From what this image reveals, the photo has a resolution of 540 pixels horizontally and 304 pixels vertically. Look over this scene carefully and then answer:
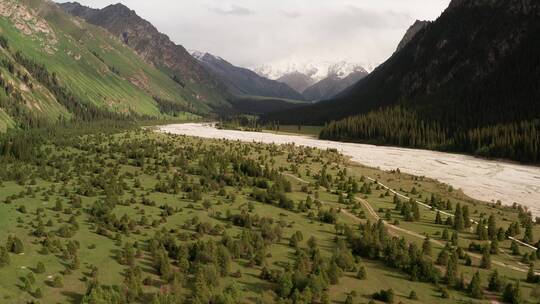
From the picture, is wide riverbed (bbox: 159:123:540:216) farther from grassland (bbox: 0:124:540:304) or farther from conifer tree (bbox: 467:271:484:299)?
conifer tree (bbox: 467:271:484:299)

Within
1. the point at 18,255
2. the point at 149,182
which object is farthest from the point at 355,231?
the point at 149,182

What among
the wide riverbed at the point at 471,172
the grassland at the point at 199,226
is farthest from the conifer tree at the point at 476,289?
the wide riverbed at the point at 471,172

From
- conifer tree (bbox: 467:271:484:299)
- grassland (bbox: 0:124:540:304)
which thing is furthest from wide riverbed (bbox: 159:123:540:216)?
conifer tree (bbox: 467:271:484:299)

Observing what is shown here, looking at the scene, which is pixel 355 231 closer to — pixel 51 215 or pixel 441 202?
pixel 441 202

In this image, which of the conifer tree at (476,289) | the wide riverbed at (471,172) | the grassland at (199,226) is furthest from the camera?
the wide riverbed at (471,172)

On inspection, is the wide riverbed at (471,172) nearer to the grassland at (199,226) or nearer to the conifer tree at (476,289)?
the grassland at (199,226)

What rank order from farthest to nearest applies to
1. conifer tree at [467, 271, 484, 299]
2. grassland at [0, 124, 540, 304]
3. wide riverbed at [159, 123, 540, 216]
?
wide riverbed at [159, 123, 540, 216]
grassland at [0, 124, 540, 304]
conifer tree at [467, 271, 484, 299]

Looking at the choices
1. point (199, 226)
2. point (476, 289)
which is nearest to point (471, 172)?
point (476, 289)

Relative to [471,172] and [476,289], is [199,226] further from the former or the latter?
[471,172]

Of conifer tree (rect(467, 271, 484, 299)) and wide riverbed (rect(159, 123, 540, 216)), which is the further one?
wide riverbed (rect(159, 123, 540, 216))
